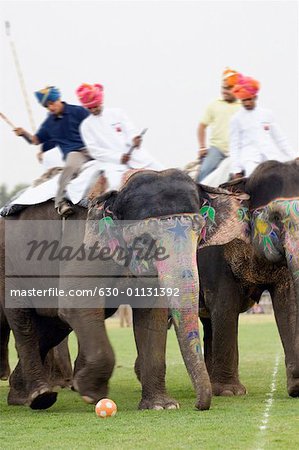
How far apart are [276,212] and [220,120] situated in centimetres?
303

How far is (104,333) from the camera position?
39.7 feet

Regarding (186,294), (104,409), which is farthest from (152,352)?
(186,294)

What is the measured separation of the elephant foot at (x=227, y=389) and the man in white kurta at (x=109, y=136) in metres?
2.43

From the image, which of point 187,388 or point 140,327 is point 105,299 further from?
point 187,388

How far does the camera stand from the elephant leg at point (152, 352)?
40.2 feet

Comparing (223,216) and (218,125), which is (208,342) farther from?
(223,216)

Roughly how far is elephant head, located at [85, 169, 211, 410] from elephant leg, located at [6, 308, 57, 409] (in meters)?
1.67

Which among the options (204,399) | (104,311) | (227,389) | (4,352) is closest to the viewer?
(204,399)

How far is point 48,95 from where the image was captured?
13719 millimetres

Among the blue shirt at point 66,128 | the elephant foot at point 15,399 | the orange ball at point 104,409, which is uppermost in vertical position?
the blue shirt at point 66,128

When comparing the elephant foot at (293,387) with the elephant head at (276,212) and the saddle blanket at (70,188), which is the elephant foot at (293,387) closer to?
the elephant head at (276,212)

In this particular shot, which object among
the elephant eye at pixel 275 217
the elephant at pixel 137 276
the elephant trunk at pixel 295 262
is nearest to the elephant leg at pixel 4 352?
the elephant at pixel 137 276

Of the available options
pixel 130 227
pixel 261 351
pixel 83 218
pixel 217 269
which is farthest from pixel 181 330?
pixel 261 351

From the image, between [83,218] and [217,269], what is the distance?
2049 millimetres
